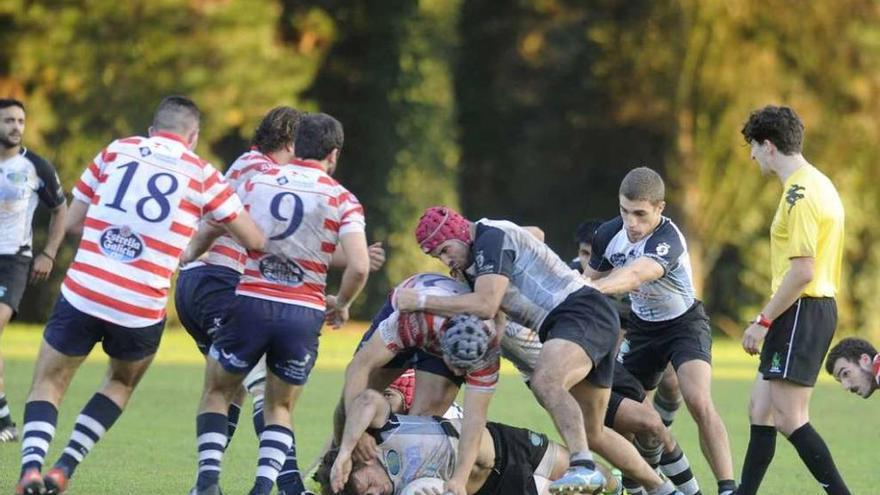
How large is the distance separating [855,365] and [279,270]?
2985mm

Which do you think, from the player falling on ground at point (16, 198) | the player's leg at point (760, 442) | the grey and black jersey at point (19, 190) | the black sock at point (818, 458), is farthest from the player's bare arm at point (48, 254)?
the black sock at point (818, 458)

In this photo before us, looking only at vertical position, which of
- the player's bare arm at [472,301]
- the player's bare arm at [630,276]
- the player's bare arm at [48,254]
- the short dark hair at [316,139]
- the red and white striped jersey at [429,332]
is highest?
the short dark hair at [316,139]

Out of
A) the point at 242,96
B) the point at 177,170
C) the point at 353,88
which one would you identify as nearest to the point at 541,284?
the point at 177,170

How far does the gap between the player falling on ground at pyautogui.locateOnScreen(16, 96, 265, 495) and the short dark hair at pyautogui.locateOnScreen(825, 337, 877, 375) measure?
9.92 ft

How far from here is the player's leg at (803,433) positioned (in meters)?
7.64

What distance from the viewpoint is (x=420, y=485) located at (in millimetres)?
7312

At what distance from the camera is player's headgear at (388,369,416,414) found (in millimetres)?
8320

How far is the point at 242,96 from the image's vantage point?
2480 centimetres

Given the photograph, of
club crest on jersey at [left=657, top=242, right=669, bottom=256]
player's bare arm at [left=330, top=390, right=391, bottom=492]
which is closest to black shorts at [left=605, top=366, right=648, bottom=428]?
club crest on jersey at [left=657, top=242, right=669, bottom=256]

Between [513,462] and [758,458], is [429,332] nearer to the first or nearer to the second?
[513,462]

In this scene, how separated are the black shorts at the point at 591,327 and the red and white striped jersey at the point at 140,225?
5.39 ft

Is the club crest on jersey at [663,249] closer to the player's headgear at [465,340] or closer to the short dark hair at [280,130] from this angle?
the player's headgear at [465,340]

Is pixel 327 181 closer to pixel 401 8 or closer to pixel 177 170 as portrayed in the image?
pixel 177 170

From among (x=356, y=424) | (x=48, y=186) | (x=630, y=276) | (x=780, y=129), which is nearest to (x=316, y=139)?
(x=356, y=424)
